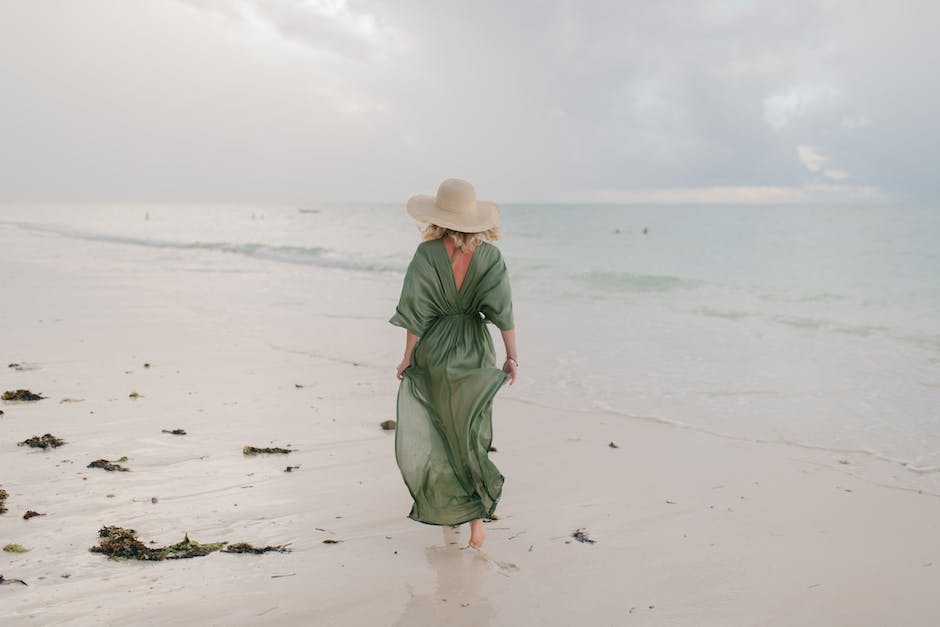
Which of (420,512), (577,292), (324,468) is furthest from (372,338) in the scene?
(577,292)

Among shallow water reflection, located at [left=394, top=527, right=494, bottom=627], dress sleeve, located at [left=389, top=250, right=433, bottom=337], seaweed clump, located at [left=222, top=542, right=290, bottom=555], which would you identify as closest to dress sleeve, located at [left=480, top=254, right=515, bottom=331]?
dress sleeve, located at [left=389, top=250, right=433, bottom=337]

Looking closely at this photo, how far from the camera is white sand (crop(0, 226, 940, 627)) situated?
290 centimetres

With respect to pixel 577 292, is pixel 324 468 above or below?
below

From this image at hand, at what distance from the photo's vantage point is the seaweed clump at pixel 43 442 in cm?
431

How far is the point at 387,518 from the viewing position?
12.5 feet

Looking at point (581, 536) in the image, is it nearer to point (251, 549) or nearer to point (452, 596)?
point (452, 596)

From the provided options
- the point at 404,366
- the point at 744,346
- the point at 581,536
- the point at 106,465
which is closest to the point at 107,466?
the point at 106,465

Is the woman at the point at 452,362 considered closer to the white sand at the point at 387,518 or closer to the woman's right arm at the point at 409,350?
the woman's right arm at the point at 409,350

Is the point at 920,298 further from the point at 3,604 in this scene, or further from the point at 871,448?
the point at 3,604

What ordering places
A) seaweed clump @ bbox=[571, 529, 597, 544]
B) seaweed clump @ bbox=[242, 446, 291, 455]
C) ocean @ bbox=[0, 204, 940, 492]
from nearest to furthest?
seaweed clump @ bbox=[571, 529, 597, 544] → seaweed clump @ bbox=[242, 446, 291, 455] → ocean @ bbox=[0, 204, 940, 492]

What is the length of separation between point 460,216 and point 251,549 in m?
1.85

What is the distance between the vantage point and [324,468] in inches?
173

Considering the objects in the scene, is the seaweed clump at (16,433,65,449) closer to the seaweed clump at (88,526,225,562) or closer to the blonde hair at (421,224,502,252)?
the seaweed clump at (88,526,225,562)

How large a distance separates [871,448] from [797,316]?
865 cm
